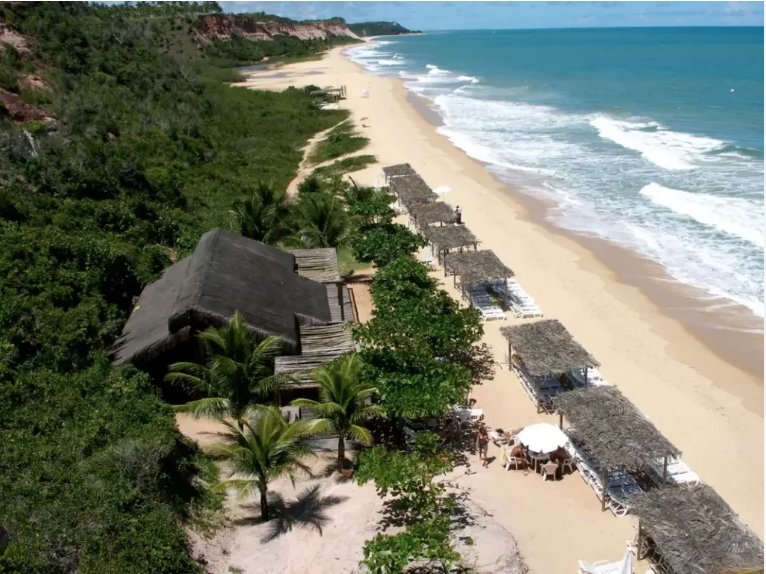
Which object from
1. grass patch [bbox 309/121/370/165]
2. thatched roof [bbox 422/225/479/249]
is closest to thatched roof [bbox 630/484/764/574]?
thatched roof [bbox 422/225/479/249]

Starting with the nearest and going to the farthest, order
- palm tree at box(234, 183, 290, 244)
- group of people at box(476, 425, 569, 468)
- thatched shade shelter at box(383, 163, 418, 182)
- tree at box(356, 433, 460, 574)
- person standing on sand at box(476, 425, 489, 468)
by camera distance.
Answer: tree at box(356, 433, 460, 574) < group of people at box(476, 425, 569, 468) < person standing on sand at box(476, 425, 489, 468) < palm tree at box(234, 183, 290, 244) < thatched shade shelter at box(383, 163, 418, 182)

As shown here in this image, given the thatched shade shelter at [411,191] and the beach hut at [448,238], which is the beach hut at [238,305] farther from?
the thatched shade shelter at [411,191]

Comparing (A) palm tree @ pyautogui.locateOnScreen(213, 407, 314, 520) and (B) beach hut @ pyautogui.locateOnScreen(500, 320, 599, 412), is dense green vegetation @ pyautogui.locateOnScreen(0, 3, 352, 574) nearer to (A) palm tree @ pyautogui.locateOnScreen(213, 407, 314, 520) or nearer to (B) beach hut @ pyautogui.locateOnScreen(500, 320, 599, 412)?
(A) palm tree @ pyautogui.locateOnScreen(213, 407, 314, 520)

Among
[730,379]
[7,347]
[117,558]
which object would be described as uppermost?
[7,347]

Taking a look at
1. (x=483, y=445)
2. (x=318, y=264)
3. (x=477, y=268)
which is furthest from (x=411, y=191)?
(x=483, y=445)

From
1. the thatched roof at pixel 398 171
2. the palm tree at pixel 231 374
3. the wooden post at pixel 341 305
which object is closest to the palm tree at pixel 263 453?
the palm tree at pixel 231 374

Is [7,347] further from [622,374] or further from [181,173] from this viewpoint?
[181,173]

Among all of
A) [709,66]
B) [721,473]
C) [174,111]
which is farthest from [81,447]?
[709,66]
